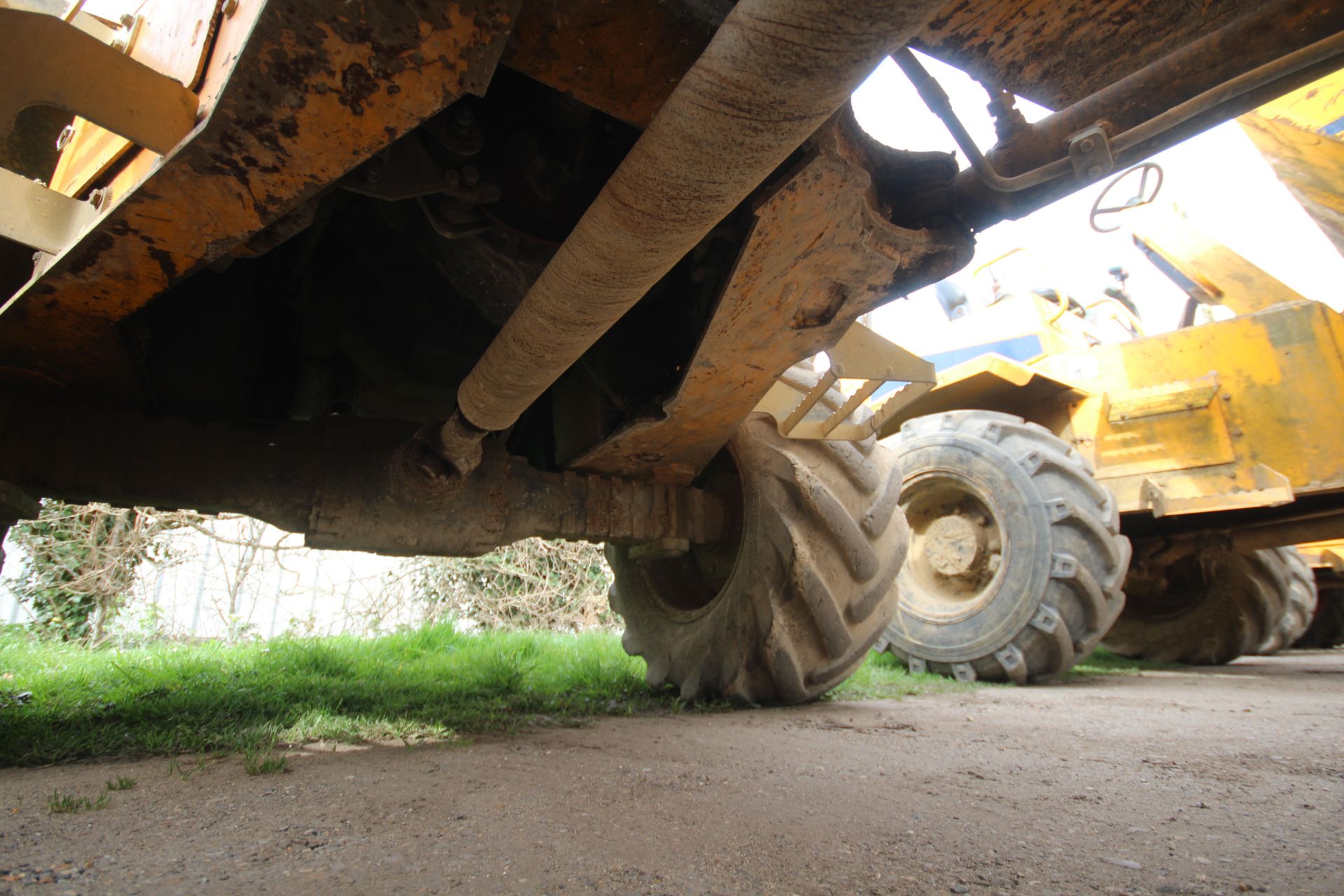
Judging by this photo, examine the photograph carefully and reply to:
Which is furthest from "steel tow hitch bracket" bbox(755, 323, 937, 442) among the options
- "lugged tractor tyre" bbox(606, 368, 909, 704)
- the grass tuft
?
the grass tuft

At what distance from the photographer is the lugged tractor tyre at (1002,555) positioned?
10.3 feet

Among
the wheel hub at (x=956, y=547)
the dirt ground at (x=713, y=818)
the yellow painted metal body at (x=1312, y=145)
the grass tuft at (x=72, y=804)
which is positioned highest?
the yellow painted metal body at (x=1312, y=145)

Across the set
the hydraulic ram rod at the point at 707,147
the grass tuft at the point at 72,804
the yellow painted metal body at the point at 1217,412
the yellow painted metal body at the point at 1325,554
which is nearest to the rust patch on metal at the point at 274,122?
the hydraulic ram rod at the point at 707,147

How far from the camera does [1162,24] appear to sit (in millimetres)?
1039

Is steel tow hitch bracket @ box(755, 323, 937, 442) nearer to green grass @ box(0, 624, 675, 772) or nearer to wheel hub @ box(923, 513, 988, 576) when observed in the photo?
green grass @ box(0, 624, 675, 772)

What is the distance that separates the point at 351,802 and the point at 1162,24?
1695 millimetres

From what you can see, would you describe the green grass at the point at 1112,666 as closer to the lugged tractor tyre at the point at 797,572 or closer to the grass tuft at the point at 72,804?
the lugged tractor tyre at the point at 797,572

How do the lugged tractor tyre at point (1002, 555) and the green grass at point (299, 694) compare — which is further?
the lugged tractor tyre at point (1002, 555)

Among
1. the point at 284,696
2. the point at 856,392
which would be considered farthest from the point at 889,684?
the point at 284,696

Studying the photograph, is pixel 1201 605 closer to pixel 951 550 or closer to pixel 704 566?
pixel 951 550

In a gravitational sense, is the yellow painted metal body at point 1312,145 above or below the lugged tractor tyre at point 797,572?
above

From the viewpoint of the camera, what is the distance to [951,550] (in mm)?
3525

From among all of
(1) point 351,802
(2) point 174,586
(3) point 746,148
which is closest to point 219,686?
(1) point 351,802

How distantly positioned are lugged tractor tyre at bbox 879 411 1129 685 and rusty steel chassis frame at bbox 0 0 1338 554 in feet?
5.94
